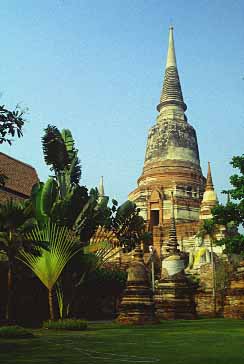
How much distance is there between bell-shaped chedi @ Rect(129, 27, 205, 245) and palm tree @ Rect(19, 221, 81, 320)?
94.4ft

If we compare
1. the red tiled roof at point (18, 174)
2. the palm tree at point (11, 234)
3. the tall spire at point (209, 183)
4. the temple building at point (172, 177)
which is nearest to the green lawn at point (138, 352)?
the palm tree at point (11, 234)

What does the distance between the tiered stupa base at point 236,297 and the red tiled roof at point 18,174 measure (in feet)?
44.9

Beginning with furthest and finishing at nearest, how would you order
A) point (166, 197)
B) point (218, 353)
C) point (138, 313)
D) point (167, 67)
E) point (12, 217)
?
point (167, 67)
point (166, 197)
point (138, 313)
point (12, 217)
point (218, 353)

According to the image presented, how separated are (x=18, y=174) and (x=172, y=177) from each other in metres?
20.1

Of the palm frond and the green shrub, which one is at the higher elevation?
the palm frond

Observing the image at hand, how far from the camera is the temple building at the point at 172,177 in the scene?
47312 mm

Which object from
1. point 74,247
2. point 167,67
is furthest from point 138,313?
point 167,67

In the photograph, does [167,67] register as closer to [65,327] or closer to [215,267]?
[215,267]

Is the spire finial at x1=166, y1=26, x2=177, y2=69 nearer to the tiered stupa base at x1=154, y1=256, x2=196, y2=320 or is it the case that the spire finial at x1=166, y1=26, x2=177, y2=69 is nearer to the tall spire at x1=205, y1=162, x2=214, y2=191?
the tall spire at x1=205, y1=162, x2=214, y2=191

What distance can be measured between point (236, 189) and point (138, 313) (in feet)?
20.7

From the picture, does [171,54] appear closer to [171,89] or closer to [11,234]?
[171,89]

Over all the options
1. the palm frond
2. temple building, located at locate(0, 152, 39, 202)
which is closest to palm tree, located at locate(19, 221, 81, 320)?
the palm frond

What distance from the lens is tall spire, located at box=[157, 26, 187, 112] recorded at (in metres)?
54.0

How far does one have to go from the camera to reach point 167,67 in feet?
186
